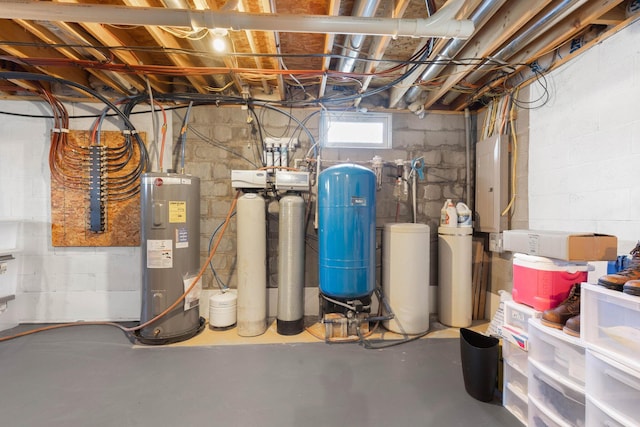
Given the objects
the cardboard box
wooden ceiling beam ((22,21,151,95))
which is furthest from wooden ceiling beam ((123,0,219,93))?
the cardboard box

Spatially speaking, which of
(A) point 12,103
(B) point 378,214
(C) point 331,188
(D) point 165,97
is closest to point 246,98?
(D) point 165,97

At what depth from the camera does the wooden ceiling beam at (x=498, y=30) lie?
1.64 m

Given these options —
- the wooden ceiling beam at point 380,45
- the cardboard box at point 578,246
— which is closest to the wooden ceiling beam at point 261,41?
the wooden ceiling beam at point 380,45

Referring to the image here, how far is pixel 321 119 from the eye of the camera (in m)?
3.03

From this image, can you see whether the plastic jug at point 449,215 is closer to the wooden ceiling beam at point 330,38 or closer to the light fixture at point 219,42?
the wooden ceiling beam at point 330,38

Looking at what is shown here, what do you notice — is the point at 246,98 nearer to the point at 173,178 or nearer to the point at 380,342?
the point at 173,178

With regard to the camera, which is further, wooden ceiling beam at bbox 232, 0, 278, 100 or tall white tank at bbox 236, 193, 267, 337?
tall white tank at bbox 236, 193, 267, 337

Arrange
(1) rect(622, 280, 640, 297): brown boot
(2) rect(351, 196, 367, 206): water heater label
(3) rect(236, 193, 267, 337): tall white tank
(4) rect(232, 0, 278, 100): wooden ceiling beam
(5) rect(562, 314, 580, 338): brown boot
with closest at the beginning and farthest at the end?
(1) rect(622, 280, 640, 297): brown boot
(5) rect(562, 314, 580, 338): brown boot
(4) rect(232, 0, 278, 100): wooden ceiling beam
(2) rect(351, 196, 367, 206): water heater label
(3) rect(236, 193, 267, 337): tall white tank

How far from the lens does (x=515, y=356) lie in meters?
1.64

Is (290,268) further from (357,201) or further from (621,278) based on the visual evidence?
(621,278)

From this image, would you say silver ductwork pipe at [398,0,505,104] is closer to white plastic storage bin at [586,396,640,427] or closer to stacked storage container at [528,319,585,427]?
stacked storage container at [528,319,585,427]

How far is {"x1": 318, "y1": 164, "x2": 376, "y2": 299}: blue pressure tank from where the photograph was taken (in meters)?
2.34

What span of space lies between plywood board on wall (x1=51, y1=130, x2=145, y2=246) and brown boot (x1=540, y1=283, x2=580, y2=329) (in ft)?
10.9

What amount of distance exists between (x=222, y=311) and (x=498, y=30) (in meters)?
3.10
